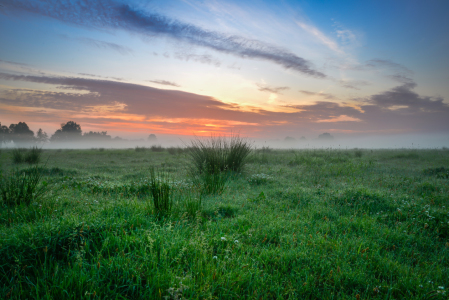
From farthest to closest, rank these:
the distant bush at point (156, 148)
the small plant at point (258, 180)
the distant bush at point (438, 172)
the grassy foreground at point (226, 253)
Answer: the distant bush at point (156, 148) < the distant bush at point (438, 172) < the small plant at point (258, 180) < the grassy foreground at point (226, 253)

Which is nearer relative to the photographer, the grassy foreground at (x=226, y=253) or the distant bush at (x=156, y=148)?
the grassy foreground at (x=226, y=253)

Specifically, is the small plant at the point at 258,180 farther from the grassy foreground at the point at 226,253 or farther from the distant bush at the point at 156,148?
the distant bush at the point at 156,148

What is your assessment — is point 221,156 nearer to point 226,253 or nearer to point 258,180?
point 258,180

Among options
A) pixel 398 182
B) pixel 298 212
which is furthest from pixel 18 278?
pixel 398 182

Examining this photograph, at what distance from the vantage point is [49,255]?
296 cm

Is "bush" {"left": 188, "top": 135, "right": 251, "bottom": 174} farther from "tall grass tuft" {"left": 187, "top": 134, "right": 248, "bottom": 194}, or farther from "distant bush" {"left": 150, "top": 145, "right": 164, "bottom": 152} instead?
"distant bush" {"left": 150, "top": 145, "right": 164, "bottom": 152}

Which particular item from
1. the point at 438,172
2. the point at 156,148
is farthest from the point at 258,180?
the point at 156,148

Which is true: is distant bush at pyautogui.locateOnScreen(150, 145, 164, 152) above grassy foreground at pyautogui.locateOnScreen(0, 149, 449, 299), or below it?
above

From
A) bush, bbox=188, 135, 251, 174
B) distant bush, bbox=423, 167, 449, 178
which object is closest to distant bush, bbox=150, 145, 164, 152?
bush, bbox=188, 135, 251, 174

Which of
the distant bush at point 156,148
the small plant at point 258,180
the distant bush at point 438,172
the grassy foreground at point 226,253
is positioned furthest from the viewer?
the distant bush at point 156,148

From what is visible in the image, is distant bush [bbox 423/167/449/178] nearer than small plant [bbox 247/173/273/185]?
No

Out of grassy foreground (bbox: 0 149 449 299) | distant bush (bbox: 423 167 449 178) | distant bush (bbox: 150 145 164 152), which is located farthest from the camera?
distant bush (bbox: 150 145 164 152)

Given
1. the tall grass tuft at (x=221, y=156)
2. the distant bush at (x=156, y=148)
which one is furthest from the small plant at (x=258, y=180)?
the distant bush at (x=156, y=148)

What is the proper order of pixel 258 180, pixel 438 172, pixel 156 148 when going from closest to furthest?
pixel 258 180 < pixel 438 172 < pixel 156 148
